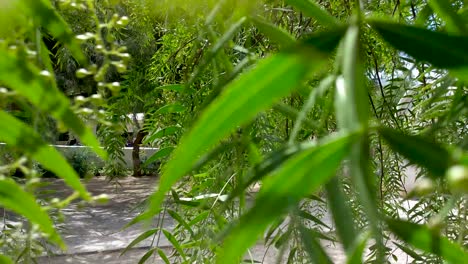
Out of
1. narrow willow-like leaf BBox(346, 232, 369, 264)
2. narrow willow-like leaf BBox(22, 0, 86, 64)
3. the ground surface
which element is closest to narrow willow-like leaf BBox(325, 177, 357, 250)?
narrow willow-like leaf BBox(346, 232, 369, 264)

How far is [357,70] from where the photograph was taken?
0.57 feet

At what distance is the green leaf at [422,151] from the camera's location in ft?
0.54

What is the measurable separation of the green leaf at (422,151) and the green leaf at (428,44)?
0.03 meters

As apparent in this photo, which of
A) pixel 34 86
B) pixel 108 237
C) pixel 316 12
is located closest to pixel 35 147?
pixel 34 86

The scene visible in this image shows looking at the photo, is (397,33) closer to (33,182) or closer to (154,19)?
(33,182)

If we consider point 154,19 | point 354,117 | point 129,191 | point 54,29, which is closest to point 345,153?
point 354,117

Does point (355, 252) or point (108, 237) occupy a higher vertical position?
point (108, 237)

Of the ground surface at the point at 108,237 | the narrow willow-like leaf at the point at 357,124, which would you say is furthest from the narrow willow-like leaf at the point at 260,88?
the ground surface at the point at 108,237

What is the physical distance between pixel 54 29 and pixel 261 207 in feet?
0.34

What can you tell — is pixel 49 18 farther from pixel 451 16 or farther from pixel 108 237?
pixel 108 237

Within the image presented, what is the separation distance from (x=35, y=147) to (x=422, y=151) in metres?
0.11

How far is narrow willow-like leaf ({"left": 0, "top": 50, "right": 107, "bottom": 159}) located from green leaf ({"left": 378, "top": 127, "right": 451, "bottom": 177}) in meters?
0.10

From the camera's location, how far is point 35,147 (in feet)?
0.62

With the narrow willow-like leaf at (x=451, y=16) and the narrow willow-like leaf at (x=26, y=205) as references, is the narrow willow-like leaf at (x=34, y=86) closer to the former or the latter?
the narrow willow-like leaf at (x=26, y=205)
